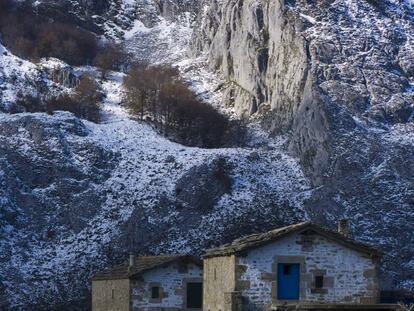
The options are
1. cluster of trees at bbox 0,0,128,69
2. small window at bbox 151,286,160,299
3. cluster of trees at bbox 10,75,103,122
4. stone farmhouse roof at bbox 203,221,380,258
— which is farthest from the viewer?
cluster of trees at bbox 0,0,128,69

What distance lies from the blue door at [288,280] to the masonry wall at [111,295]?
37.9 feet

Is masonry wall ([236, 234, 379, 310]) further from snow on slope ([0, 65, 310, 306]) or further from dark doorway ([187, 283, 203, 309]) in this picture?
snow on slope ([0, 65, 310, 306])

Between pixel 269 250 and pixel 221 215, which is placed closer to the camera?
pixel 269 250

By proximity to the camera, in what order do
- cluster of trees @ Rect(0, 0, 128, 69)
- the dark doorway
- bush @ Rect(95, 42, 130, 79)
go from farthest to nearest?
bush @ Rect(95, 42, 130, 79)
cluster of trees @ Rect(0, 0, 128, 69)
the dark doorway

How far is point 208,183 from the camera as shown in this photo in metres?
74.0

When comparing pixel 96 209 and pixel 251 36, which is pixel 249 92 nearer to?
pixel 251 36

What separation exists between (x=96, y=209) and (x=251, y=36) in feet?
95.1

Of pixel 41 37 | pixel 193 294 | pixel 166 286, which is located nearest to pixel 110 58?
pixel 41 37

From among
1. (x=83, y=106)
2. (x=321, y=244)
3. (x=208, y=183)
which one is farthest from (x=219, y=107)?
(x=321, y=244)

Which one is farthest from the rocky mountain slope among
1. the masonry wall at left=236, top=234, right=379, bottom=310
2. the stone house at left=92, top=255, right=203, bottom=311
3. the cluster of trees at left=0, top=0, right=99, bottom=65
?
the masonry wall at left=236, top=234, right=379, bottom=310

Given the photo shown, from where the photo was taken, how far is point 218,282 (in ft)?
126

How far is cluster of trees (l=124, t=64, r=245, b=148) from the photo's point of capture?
86438mm

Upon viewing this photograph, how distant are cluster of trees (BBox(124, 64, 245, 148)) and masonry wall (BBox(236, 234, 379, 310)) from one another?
4718cm

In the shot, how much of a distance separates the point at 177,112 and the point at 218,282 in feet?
167
